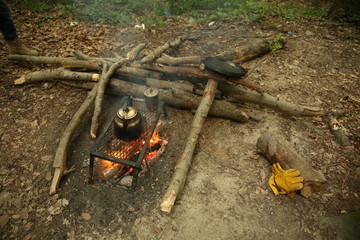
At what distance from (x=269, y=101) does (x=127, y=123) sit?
360 centimetres

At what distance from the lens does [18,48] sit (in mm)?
6031

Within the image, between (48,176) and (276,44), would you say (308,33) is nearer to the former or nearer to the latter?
(276,44)

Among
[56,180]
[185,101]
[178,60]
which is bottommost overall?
[56,180]

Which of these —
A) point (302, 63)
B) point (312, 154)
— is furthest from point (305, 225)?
point (302, 63)

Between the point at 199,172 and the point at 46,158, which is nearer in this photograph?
the point at 199,172

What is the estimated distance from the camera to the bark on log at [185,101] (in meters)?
4.77

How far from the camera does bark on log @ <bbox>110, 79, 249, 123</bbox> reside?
15.6 ft

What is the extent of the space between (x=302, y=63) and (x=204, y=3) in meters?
6.10

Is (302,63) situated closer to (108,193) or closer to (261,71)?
(261,71)

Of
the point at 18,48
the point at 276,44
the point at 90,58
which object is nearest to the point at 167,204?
the point at 90,58

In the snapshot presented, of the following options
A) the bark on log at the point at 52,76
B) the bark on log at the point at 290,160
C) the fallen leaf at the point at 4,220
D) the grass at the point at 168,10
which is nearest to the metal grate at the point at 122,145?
the fallen leaf at the point at 4,220

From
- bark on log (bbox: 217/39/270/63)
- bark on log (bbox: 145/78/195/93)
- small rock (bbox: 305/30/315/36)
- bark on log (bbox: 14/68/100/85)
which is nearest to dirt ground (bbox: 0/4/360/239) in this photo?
bark on log (bbox: 14/68/100/85)

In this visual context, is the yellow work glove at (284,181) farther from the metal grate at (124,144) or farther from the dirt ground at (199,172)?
the metal grate at (124,144)

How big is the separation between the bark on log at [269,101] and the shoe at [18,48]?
235 inches
